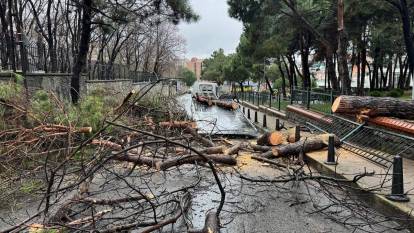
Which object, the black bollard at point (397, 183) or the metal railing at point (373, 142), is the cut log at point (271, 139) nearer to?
the metal railing at point (373, 142)

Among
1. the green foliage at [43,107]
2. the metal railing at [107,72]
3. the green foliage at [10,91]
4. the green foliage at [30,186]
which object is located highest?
the metal railing at [107,72]

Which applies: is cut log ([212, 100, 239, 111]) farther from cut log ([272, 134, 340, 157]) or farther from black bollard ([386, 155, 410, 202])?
black bollard ([386, 155, 410, 202])

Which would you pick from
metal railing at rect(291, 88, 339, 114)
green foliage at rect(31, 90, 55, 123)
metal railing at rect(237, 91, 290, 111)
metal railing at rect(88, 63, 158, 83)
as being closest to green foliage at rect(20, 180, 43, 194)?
green foliage at rect(31, 90, 55, 123)

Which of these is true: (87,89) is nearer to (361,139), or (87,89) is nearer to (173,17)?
(173,17)

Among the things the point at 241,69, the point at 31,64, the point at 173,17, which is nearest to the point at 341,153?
the point at 173,17

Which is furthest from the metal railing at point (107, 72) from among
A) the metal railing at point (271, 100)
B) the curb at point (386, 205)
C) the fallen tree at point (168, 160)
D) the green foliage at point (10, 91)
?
the curb at point (386, 205)

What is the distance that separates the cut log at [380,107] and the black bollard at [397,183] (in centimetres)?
494

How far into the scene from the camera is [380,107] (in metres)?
10.8

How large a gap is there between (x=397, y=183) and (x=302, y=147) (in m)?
3.80

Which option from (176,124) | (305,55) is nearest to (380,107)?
(176,124)

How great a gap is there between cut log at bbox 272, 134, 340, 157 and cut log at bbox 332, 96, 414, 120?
38.7 inches

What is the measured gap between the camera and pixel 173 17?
15.3 m

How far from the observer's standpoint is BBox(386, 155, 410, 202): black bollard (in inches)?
237

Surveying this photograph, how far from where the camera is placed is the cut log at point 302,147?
9820 millimetres
